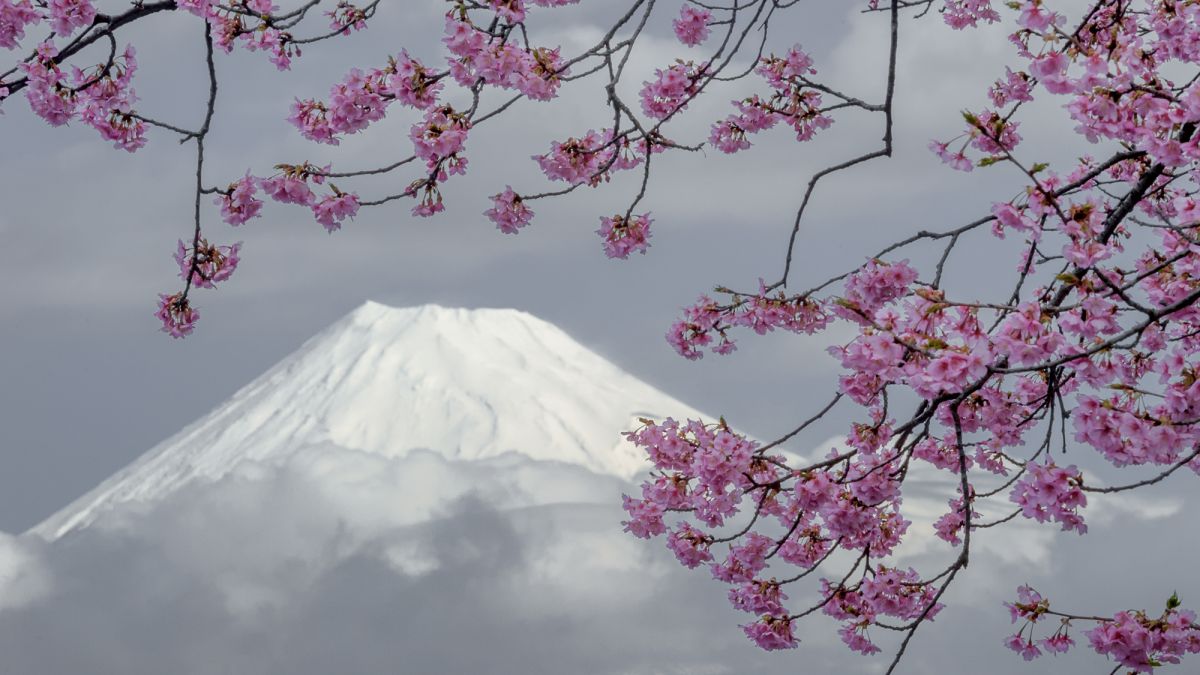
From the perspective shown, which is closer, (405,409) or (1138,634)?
(1138,634)

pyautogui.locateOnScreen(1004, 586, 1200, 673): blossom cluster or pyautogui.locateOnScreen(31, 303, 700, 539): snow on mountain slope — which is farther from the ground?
pyautogui.locateOnScreen(31, 303, 700, 539): snow on mountain slope

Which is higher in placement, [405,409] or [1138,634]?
[405,409]

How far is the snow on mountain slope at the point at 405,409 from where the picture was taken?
53.8m

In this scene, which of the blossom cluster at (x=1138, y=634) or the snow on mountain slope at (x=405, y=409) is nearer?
the blossom cluster at (x=1138, y=634)

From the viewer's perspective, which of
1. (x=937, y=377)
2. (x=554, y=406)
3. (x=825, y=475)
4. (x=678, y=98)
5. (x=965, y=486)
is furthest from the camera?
(x=554, y=406)

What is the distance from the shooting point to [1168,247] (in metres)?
5.24

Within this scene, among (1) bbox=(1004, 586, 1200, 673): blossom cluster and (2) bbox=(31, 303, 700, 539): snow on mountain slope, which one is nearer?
(1) bbox=(1004, 586, 1200, 673): blossom cluster

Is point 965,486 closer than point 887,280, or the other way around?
point 965,486

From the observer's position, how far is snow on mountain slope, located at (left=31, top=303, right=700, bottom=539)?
5381cm

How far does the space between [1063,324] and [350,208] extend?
2917mm

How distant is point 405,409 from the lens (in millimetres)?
55719

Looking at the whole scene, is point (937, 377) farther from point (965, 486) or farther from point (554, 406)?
point (554, 406)

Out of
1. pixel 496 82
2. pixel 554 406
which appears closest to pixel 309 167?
pixel 496 82

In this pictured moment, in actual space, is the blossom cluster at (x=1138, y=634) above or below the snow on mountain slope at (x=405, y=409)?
below
